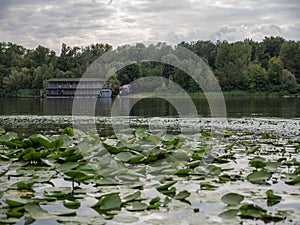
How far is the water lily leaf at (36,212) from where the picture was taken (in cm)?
358

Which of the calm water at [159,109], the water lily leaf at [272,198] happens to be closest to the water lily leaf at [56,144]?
the water lily leaf at [272,198]

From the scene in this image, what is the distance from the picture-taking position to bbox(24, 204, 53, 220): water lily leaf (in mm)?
3580

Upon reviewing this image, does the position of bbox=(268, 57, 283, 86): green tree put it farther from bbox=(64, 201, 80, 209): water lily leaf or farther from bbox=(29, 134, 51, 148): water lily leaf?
bbox=(64, 201, 80, 209): water lily leaf

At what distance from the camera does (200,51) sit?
79.2 meters

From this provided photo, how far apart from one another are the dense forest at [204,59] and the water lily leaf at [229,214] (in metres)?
44.4

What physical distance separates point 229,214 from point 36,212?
1518mm

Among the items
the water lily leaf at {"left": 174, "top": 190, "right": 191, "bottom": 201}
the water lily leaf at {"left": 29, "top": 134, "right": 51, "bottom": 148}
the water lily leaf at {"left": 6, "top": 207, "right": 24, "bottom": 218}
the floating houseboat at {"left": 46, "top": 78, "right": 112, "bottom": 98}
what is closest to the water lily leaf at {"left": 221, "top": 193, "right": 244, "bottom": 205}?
the water lily leaf at {"left": 174, "top": 190, "right": 191, "bottom": 201}

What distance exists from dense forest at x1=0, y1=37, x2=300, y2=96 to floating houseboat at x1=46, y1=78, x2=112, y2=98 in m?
5.10

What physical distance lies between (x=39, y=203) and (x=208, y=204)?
1.46 meters

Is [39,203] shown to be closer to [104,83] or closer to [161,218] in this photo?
[161,218]

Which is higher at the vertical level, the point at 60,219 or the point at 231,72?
A: the point at 231,72

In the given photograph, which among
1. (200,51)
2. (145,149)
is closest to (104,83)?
(200,51)

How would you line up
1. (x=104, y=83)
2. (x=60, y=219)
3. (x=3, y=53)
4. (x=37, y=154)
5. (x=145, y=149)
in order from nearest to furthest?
(x=60, y=219)
(x=37, y=154)
(x=145, y=149)
(x=104, y=83)
(x=3, y=53)

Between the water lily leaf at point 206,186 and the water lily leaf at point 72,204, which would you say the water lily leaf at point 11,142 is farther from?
the water lily leaf at point 206,186
